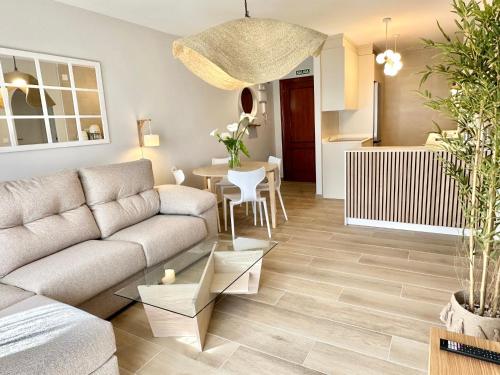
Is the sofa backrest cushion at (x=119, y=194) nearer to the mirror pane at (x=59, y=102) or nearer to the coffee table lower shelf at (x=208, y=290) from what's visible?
the mirror pane at (x=59, y=102)

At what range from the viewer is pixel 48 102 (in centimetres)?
291

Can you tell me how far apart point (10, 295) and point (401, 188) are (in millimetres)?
3650

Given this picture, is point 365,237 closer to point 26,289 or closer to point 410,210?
point 410,210

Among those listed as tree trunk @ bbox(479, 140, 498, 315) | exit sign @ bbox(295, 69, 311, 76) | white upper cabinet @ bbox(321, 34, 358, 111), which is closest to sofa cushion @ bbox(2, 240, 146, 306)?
tree trunk @ bbox(479, 140, 498, 315)

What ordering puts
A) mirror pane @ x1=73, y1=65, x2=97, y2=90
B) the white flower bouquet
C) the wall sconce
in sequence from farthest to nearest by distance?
the white flower bouquet < the wall sconce < mirror pane @ x1=73, y1=65, x2=97, y2=90

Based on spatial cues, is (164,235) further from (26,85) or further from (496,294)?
(496,294)

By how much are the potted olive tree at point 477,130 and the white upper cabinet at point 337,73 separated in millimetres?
3545

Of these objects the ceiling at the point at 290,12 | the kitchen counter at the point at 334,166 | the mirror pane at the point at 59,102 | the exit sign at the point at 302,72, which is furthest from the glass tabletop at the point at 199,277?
the exit sign at the point at 302,72

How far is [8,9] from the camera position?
8.54ft

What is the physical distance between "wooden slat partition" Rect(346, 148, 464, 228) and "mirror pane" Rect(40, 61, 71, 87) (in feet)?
10.2

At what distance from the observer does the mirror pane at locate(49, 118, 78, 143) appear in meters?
2.97

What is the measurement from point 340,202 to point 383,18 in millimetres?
2569

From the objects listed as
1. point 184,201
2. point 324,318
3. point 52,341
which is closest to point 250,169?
point 184,201

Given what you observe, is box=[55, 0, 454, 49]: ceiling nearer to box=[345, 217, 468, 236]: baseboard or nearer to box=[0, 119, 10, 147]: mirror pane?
box=[0, 119, 10, 147]: mirror pane
